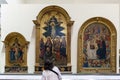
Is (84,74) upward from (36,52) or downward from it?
downward

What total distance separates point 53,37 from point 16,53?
5.66 feet

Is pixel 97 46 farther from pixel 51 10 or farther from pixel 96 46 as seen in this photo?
pixel 51 10

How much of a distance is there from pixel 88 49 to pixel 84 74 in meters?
1.22

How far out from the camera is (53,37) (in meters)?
11.7

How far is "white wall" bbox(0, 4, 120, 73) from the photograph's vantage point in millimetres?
11594

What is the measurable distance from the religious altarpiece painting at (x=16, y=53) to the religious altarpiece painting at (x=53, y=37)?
58 cm

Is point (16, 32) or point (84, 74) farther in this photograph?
point (16, 32)

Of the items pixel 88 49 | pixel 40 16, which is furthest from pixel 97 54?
pixel 40 16

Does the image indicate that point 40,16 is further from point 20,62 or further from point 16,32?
point 20,62

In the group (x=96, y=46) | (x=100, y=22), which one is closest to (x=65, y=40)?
(x=96, y=46)

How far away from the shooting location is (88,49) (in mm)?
11625

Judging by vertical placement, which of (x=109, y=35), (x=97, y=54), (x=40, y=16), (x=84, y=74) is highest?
(x=40, y=16)

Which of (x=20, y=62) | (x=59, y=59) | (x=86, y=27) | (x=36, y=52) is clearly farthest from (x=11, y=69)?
(x=86, y=27)

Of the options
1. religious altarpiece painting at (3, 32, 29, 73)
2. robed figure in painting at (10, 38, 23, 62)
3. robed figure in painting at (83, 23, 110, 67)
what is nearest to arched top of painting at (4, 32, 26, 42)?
religious altarpiece painting at (3, 32, 29, 73)
